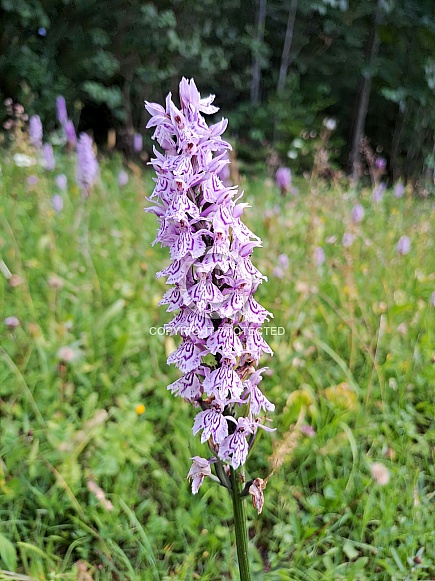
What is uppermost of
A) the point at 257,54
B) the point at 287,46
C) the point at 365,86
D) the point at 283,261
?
the point at 287,46

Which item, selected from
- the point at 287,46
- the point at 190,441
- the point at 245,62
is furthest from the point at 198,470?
the point at 245,62

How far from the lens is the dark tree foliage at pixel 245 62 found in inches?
288

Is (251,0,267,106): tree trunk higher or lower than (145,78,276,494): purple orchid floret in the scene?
higher

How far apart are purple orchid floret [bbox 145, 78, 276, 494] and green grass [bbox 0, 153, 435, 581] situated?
458 millimetres

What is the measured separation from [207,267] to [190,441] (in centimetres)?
118

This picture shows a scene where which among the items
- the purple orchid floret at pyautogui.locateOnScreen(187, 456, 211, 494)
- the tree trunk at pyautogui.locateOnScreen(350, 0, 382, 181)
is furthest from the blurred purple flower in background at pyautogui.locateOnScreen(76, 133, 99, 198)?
the tree trunk at pyautogui.locateOnScreen(350, 0, 382, 181)

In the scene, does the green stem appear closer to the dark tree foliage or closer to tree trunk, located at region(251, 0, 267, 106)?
the dark tree foliage

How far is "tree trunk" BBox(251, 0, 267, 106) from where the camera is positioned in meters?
8.41

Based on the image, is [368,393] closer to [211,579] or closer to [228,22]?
[211,579]

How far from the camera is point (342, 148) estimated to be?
1035 centimetres

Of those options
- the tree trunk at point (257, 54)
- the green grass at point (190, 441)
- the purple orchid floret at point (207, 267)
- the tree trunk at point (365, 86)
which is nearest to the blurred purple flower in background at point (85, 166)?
the green grass at point (190, 441)

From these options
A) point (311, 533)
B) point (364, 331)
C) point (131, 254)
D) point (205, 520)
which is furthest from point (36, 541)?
point (131, 254)

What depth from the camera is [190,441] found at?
1.89 metres

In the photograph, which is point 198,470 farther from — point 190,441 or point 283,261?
point 283,261
